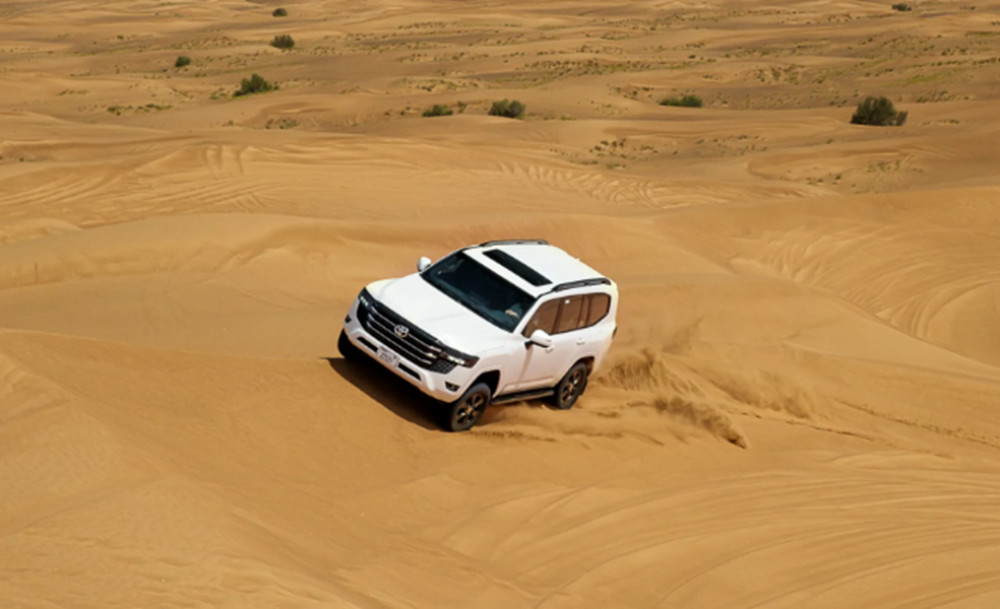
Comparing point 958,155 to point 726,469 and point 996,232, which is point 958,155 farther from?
point 726,469

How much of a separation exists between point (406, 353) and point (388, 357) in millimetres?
224

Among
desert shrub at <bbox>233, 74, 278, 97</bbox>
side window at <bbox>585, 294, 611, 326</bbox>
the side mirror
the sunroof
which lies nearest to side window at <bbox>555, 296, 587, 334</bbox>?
side window at <bbox>585, 294, 611, 326</bbox>

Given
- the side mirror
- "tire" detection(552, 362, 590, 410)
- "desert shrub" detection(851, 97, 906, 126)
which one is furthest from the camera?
"desert shrub" detection(851, 97, 906, 126)

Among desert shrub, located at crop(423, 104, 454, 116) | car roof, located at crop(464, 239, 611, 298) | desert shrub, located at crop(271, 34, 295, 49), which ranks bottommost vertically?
desert shrub, located at crop(271, 34, 295, 49)

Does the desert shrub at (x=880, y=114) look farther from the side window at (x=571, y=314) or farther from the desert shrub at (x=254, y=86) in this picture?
the side window at (x=571, y=314)

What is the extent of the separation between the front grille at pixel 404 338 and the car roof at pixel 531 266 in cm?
135

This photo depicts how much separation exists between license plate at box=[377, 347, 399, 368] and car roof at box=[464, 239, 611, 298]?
5.12 feet

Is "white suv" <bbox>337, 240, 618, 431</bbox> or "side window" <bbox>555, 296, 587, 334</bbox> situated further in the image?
"side window" <bbox>555, 296, 587, 334</bbox>

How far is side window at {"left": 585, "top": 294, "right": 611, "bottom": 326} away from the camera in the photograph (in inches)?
464

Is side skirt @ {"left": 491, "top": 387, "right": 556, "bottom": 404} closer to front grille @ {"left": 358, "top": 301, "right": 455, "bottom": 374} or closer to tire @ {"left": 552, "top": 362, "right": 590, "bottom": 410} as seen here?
tire @ {"left": 552, "top": 362, "right": 590, "bottom": 410}

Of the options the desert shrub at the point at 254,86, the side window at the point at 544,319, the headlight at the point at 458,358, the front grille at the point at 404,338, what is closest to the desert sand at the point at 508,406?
the front grille at the point at 404,338

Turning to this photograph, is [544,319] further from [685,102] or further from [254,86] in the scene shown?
[254,86]

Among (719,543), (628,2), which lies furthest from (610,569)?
(628,2)

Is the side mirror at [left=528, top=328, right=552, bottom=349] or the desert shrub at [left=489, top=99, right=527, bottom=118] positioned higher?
the side mirror at [left=528, top=328, right=552, bottom=349]
